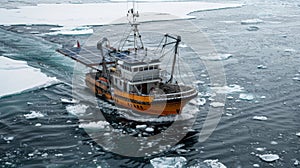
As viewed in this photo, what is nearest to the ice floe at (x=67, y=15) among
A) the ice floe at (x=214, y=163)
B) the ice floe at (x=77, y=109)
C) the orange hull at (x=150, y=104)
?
the ice floe at (x=77, y=109)

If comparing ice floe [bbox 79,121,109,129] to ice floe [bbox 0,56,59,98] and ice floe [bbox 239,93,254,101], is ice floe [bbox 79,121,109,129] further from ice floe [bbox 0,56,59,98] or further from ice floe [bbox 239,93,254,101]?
ice floe [bbox 239,93,254,101]

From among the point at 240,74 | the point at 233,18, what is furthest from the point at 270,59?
the point at 233,18

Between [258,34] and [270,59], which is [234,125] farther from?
[258,34]

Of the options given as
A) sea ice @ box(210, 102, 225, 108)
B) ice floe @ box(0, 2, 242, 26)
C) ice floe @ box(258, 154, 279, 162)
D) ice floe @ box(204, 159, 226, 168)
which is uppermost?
ice floe @ box(0, 2, 242, 26)

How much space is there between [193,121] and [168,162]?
4158 millimetres

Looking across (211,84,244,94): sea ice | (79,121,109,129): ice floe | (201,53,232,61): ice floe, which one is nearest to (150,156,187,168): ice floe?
(79,121,109,129): ice floe

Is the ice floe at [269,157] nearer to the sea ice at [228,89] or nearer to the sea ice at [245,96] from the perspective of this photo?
the sea ice at [245,96]

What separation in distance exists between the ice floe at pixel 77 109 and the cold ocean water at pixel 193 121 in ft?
0.17

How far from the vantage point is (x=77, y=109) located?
18.8m

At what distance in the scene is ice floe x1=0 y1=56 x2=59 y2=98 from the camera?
20.9 metres

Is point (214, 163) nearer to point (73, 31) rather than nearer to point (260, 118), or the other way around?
point (260, 118)

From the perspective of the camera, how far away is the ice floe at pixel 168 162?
13.5 meters

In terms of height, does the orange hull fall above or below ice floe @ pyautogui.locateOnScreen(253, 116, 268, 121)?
above

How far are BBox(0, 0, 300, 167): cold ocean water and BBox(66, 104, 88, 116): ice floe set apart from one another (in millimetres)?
51
